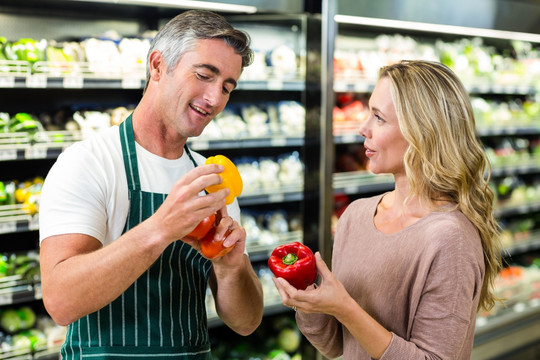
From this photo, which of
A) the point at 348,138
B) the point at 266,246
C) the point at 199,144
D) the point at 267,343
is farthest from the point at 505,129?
the point at 199,144

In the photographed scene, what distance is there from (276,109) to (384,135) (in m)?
2.27

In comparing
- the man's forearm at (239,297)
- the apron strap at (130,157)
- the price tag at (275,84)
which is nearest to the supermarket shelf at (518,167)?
the price tag at (275,84)

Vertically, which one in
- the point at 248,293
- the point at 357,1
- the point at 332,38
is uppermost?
the point at 357,1

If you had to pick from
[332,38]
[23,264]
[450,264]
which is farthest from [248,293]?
[332,38]

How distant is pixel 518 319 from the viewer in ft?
15.5

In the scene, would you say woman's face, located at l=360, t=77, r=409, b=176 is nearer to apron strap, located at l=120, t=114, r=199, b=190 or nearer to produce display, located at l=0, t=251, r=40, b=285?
apron strap, located at l=120, t=114, r=199, b=190

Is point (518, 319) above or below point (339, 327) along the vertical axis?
below

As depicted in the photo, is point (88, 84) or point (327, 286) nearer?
point (327, 286)

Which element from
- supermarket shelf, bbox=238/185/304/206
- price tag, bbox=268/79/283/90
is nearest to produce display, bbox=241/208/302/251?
supermarket shelf, bbox=238/185/304/206

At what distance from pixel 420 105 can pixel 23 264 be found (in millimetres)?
2150

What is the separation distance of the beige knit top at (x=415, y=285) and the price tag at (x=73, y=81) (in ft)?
5.40

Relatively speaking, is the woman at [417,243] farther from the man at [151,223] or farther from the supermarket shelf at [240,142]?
the supermarket shelf at [240,142]

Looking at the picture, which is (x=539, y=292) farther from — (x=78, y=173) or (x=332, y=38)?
(x=78, y=173)

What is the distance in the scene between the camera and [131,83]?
117 inches
